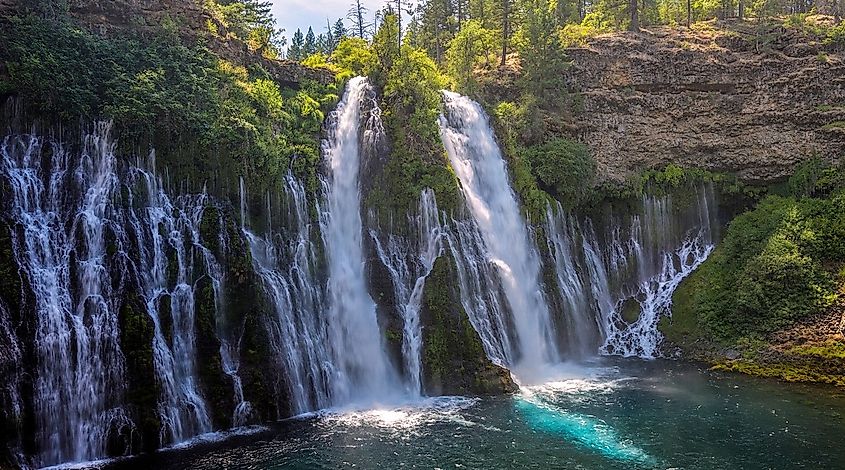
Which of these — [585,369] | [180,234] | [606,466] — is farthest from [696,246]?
[180,234]

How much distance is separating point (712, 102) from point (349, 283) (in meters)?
23.5

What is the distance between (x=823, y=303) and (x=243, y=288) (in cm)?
2296

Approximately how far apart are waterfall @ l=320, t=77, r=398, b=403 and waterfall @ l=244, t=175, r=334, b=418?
0.57m

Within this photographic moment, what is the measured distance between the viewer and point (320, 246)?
73.4 feet

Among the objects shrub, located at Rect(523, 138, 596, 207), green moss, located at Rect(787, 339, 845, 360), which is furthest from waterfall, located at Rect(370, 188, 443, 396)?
green moss, located at Rect(787, 339, 845, 360)

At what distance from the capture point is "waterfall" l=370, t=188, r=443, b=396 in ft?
70.1

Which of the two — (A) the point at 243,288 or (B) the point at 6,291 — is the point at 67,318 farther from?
(A) the point at 243,288

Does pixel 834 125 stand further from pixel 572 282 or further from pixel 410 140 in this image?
pixel 410 140

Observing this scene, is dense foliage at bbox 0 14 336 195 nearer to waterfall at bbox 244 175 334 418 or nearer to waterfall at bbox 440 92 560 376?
waterfall at bbox 244 175 334 418

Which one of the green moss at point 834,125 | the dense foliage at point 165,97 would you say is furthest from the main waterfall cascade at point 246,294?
the green moss at point 834,125

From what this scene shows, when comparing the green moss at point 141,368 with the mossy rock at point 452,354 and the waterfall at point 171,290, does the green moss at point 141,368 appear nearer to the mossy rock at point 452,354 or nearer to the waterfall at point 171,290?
the waterfall at point 171,290

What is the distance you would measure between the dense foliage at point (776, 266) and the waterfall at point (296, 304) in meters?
17.4

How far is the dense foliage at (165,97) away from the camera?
1841 cm

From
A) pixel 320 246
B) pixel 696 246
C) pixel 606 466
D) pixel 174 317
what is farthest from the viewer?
pixel 696 246
